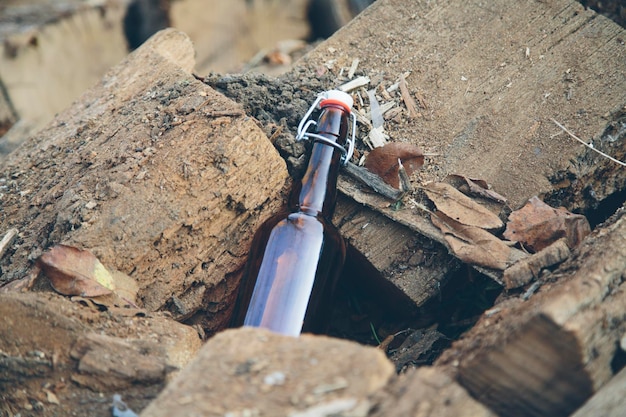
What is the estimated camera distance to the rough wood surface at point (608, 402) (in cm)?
145

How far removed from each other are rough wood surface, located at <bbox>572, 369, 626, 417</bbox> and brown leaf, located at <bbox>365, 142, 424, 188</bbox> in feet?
3.52

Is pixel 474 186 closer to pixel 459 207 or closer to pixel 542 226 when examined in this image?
pixel 459 207

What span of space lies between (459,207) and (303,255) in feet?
2.03

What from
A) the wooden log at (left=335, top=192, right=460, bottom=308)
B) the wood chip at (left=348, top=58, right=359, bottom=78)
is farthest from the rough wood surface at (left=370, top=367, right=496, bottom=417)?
the wood chip at (left=348, top=58, right=359, bottom=78)

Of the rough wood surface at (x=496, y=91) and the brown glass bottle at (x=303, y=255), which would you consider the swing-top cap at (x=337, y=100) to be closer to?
the brown glass bottle at (x=303, y=255)

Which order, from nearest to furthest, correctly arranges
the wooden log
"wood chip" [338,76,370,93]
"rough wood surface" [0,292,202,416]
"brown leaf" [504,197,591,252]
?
"rough wood surface" [0,292,202,416], "brown leaf" [504,197,591,252], the wooden log, "wood chip" [338,76,370,93]

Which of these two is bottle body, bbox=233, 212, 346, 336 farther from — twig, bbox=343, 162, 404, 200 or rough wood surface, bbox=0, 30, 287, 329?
twig, bbox=343, 162, 404, 200

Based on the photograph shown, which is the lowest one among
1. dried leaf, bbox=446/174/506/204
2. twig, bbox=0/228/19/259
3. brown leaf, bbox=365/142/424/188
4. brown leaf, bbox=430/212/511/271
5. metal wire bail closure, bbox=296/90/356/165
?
brown leaf, bbox=430/212/511/271

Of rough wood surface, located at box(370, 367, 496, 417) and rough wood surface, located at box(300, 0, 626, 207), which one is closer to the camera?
rough wood surface, located at box(370, 367, 496, 417)

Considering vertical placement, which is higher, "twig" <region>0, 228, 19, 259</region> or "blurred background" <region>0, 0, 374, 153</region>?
"blurred background" <region>0, 0, 374, 153</region>

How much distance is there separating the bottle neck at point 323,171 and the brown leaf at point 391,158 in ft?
0.57

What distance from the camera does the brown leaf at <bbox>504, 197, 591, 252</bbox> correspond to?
2176 millimetres

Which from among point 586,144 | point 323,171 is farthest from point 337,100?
point 586,144

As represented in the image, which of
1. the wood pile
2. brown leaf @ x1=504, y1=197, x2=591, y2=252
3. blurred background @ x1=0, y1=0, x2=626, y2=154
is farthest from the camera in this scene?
blurred background @ x1=0, y1=0, x2=626, y2=154
